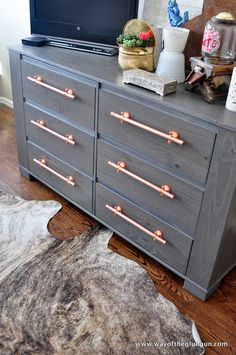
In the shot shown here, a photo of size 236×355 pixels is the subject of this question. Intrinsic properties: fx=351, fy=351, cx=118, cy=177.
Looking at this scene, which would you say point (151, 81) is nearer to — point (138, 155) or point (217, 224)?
point (138, 155)

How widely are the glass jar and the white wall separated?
65.3 inches

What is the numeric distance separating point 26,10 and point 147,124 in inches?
68.7

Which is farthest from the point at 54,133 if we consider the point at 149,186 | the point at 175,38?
the point at 175,38

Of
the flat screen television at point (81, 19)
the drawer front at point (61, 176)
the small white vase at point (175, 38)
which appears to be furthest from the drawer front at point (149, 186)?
the flat screen television at point (81, 19)

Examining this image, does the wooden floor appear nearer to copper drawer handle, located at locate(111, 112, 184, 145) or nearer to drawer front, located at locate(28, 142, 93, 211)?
drawer front, located at locate(28, 142, 93, 211)

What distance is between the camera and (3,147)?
8.50 feet

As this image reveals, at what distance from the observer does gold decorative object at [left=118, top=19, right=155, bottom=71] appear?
5.00ft

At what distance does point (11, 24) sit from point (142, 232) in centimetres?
207

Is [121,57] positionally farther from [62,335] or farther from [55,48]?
[62,335]

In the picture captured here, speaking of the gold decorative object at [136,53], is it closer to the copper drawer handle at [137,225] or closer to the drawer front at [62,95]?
the drawer front at [62,95]

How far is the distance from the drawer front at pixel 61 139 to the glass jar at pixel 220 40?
0.63 meters

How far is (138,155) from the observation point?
147 centimetres

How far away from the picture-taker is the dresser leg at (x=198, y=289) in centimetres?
148

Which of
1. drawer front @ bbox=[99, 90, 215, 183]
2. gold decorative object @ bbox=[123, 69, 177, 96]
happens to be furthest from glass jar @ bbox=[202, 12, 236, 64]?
drawer front @ bbox=[99, 90, 215, 183]
